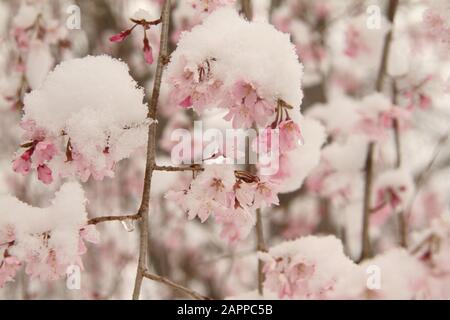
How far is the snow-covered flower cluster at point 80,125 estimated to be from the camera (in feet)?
4.66

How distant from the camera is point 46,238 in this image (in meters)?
1.55

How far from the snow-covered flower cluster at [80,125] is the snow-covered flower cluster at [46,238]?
0.10 m

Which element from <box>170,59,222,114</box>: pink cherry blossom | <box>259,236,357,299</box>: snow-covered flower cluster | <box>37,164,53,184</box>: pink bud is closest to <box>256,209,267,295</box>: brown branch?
<box>259,236,357,299</box>: snow-covered flower cluster

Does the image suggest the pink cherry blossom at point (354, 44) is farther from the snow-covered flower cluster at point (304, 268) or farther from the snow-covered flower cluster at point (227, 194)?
the snow-covered flower cluster at point (227, 194)

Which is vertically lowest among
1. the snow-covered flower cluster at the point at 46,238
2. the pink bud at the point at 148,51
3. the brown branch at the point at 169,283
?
the brown branch at the point at 169,283

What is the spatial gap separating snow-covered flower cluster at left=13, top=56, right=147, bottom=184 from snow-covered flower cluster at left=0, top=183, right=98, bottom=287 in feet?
0.34

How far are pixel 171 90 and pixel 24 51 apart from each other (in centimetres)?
129


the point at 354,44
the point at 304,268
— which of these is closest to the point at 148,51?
the point at 304,268

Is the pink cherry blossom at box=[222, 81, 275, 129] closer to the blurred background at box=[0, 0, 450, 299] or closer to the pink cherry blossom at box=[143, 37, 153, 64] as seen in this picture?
Result: the pink cherry blossom at box=[143, 37, 153, 64]

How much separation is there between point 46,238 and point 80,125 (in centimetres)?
33

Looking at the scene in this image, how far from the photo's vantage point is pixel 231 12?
1.60 meters

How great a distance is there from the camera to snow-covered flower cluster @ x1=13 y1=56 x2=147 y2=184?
4.66 ft

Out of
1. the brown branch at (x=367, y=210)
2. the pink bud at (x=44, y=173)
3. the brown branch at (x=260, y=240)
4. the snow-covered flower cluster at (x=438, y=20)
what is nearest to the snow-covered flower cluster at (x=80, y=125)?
the pink bud at (x=44, y=173)
